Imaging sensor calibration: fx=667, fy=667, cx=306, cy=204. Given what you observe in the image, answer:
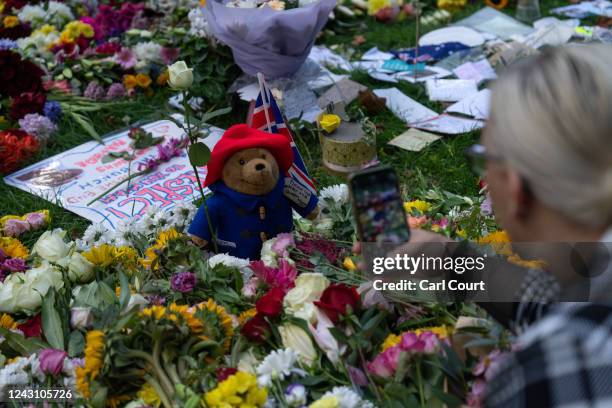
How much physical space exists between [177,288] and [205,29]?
1868mm

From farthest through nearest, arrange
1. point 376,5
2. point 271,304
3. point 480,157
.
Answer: point 376,5 < point 271,304 < point 480,157

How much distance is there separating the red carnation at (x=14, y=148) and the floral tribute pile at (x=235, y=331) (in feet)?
3.85

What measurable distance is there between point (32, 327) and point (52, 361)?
204mm

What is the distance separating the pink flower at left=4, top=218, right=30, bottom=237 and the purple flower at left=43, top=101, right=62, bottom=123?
1.07 metres

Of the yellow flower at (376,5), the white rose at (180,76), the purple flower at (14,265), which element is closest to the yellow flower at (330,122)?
the white rose at (180,76)

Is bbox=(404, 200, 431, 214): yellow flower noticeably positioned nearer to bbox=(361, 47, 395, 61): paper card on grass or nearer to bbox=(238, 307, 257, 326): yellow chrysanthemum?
bbox=(238, 307, 257, 326): yellow chrysanthemum

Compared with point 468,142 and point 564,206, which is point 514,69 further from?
point 468,142

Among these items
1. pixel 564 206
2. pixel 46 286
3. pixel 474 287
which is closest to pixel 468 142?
pixel 474 287

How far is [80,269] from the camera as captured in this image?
1634 millimetres

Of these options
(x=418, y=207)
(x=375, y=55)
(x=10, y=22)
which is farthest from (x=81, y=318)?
(x=10, y=22)

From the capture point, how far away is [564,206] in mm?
833

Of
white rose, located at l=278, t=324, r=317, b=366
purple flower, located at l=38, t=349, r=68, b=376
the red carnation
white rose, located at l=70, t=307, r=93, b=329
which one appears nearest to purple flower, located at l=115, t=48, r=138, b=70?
the red carnation

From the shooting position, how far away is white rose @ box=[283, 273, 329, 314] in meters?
1.33

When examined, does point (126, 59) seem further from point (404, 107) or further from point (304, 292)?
point (304, 292)
